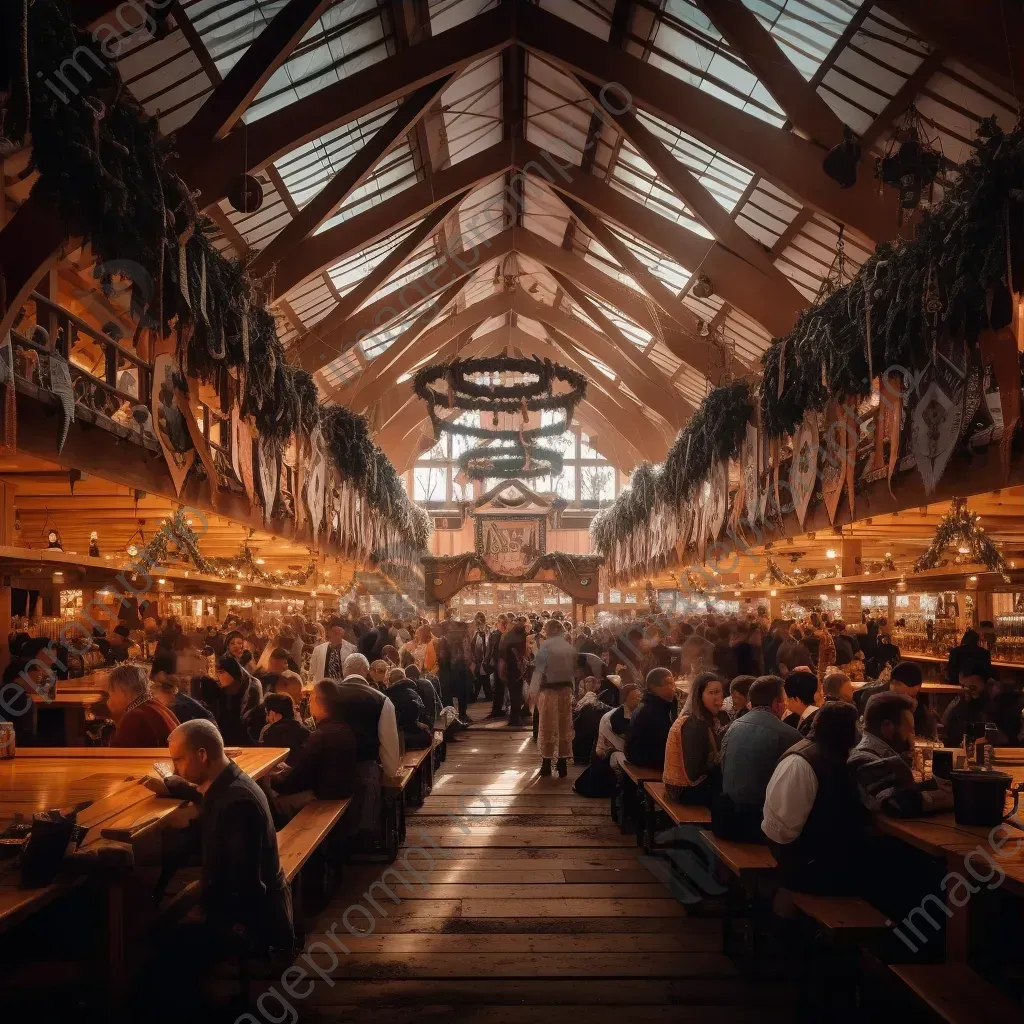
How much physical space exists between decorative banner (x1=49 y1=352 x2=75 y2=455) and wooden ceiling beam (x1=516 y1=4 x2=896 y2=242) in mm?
7316

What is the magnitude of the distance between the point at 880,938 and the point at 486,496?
1984cm

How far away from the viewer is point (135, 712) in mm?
5742

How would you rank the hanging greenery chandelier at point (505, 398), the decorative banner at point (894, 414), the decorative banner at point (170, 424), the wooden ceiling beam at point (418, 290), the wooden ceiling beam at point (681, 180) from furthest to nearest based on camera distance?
1. the wooden ceiling beam at point (418, 290)
2. the hanging greenery chandelier at point (505, 398)
3. the wooden ceiling beam at point (681, 180)
4. the decorative banner at point (894, 414)
5. the decorative banner at point (170, 424)

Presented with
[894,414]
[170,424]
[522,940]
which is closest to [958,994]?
[522,940]

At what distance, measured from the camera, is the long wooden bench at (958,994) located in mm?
2883

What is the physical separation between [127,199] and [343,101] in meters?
5.94

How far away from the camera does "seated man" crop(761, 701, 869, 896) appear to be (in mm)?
3930

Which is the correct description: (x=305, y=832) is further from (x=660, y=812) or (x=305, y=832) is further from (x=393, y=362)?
(x=393, y=362)

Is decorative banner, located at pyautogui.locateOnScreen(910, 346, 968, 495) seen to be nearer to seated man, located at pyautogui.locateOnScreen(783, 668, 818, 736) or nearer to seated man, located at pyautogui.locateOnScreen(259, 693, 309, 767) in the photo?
seated man, located at pyautogui.locateOnScreen(783, 668, 818, 736)

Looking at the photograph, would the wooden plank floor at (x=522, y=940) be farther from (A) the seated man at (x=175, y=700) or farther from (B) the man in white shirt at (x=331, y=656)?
(B) the man in white shirt at (x=331, y=656)

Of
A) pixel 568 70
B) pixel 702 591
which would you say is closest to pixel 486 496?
pixel 702 591

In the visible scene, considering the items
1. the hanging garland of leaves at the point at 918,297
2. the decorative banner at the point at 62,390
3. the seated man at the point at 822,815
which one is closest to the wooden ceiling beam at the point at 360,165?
the hanging garland of leaves at the point at 918,297

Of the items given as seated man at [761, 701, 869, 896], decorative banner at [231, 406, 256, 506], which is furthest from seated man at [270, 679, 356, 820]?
decorative banner at [231, 406, 256, 506]

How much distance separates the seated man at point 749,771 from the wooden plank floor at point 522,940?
59 centimetres
